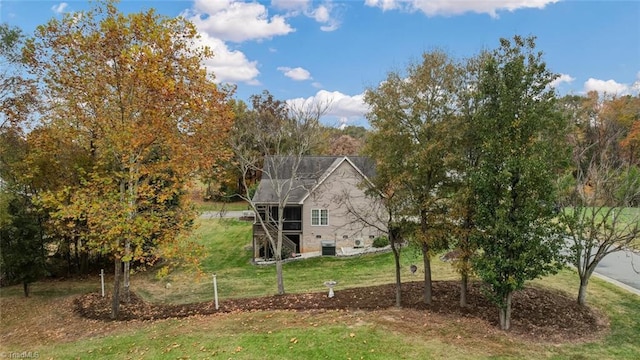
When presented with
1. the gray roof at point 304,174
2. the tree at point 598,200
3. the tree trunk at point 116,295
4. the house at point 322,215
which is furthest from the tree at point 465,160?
the house at point 322,215

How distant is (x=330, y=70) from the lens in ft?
76.0

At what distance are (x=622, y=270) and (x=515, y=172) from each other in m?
13.2

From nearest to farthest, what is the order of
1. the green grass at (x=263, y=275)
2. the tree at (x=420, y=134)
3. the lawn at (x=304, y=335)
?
the lawn at (x=304, y=335)
the tree at (x=420, y=134)
the green grass at (x=263, y=275)

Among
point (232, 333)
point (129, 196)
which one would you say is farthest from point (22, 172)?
point (232, 333)

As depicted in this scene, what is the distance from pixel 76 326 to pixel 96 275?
11402 mm

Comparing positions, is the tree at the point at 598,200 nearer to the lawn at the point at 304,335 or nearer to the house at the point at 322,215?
the lawn at the point at 304,335

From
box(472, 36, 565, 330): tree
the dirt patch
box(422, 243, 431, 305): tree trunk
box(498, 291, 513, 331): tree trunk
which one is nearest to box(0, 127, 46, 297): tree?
the dirt patch

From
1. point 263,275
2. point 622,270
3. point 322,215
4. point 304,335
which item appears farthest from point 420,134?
point 322,215

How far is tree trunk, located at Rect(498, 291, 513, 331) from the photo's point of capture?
1116 centimetres

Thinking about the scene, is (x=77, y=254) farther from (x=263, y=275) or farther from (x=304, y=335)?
(x=304, y=335)

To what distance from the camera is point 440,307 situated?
43.3ft

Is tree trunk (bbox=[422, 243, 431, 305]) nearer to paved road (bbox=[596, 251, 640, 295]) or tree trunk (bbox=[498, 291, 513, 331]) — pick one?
tree trunk (bbox=[498, 291, 513, 331])

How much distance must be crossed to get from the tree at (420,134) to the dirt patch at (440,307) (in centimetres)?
242

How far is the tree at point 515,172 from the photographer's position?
417 inches
